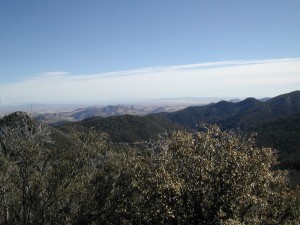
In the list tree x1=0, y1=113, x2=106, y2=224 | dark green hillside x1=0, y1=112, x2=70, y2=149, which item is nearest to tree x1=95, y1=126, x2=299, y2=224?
tree x1=0, y1=113, x2=106, y2=224

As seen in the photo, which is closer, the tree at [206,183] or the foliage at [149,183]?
the tree at [206,183]

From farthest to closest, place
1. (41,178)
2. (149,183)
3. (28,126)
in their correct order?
(28,126) → (41,178) → (149,183)

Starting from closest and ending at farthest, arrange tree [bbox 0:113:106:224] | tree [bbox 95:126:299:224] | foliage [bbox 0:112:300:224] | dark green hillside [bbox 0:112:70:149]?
tree [bbox 95:126:299:224] < foliage [bbox 0:112:300:224] < tree [bbox 0:113:106:224] < dark green hillside [bbox 0:112:70:149]

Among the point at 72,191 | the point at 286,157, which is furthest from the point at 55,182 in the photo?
Result: the point at 286,157

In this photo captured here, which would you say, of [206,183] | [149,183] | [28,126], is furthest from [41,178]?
[206,183]

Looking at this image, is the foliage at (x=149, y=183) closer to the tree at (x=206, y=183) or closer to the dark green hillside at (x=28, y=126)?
the tree at (x=206, y=183)

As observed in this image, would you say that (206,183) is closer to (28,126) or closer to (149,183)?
(149,183)

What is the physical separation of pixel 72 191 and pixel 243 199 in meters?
11.9

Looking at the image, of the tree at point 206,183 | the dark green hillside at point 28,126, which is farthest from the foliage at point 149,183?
the dark green hillside at point 28,126

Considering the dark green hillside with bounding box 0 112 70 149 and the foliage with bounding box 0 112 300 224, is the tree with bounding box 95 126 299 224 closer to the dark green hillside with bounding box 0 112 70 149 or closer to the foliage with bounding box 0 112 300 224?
the foliage with bounding box 0 112 300 224

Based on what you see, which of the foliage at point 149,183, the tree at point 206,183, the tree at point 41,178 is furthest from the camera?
the tree at point 41,178

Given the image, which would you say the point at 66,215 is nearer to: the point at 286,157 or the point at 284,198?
the point at 284,198

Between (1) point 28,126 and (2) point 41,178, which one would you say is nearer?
(2) point 41,178

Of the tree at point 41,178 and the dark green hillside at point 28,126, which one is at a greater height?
the dark green hillside at point 28,126
